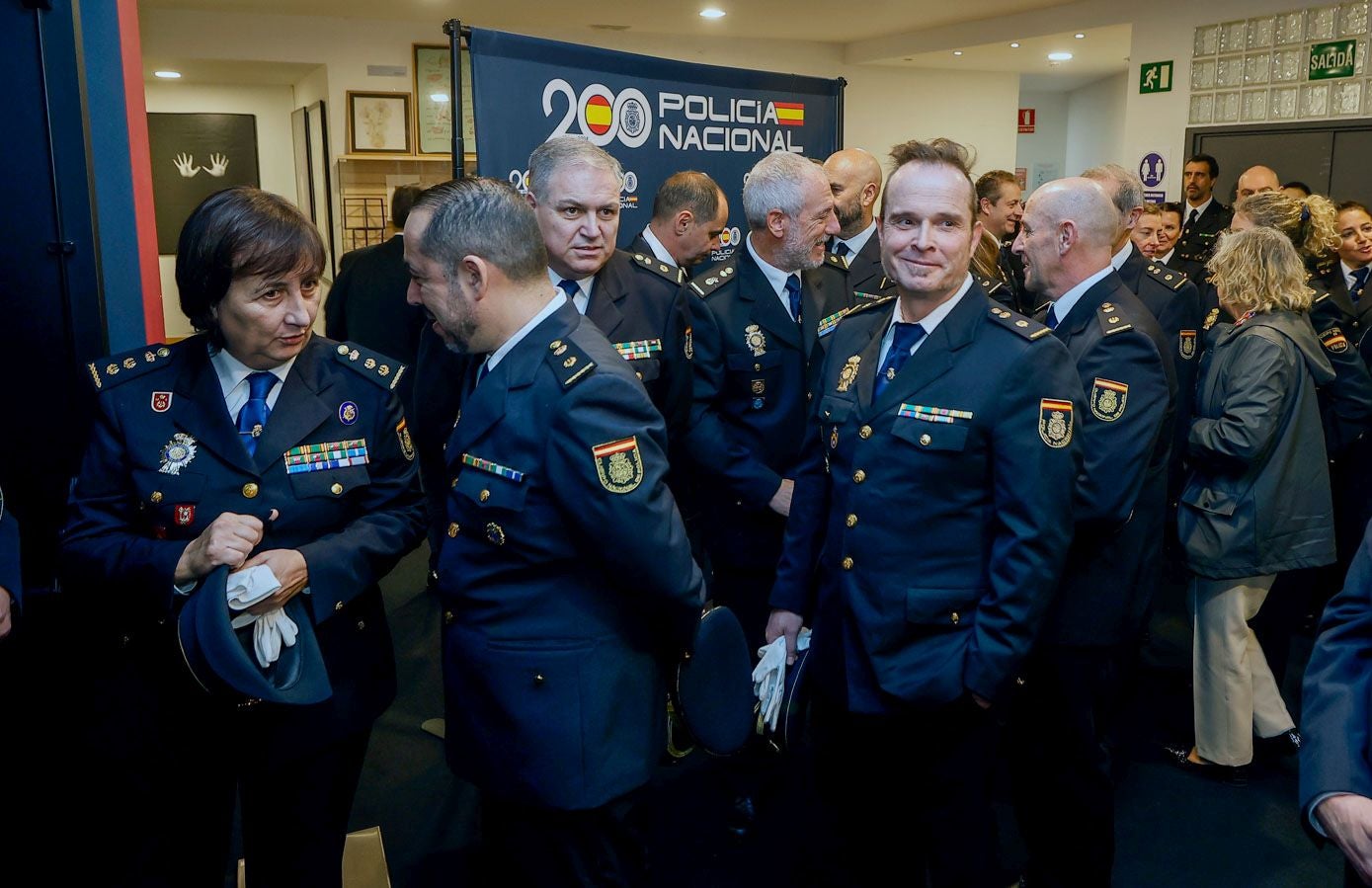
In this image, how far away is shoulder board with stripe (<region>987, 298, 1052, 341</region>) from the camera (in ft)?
6.40

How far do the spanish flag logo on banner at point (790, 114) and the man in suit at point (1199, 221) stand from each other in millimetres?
2241

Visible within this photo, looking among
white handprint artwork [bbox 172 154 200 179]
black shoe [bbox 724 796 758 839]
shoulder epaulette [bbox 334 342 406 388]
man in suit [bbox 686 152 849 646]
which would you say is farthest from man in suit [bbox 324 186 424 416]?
white handprint artwork [bbox 172 154 200 179]

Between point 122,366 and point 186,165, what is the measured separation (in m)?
10.6

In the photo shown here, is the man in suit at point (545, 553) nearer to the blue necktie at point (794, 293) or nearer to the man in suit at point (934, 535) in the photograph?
the man in suit at point (934, 535)

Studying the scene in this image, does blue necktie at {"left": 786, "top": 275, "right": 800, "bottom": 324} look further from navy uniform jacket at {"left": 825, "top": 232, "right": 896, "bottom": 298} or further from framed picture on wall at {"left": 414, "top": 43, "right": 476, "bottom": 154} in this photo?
framed picture on wall at {"left": 414, "top": 43, "right": 476, "bottom": 154}

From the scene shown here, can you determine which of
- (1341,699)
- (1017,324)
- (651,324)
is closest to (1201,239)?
(651,324)

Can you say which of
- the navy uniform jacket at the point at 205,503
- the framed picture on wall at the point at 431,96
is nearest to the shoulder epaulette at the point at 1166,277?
the navy uniform jacket at the point at 205,503

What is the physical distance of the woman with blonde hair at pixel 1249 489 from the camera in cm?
314

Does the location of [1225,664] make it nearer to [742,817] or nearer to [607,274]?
[742,817]

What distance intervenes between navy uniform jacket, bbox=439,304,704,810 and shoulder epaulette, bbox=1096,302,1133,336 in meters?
1.26

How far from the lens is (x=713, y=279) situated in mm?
3086

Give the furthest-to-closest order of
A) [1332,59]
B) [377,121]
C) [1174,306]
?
[377,121] → [1332,59] → [1174,306]

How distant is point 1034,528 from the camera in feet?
6.13

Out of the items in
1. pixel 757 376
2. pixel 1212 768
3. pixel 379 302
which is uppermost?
pixel 379 302
